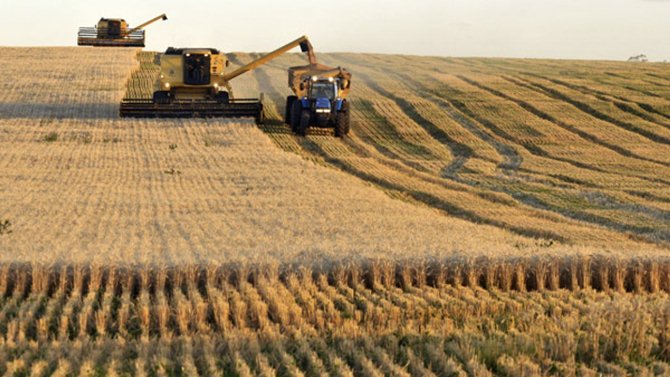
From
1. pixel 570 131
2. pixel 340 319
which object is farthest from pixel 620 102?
pixel 340 319

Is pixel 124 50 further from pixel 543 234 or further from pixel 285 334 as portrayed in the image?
pixel 285 334

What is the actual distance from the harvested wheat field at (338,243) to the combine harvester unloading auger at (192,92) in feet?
3.31

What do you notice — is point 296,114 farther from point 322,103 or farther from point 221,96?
point 221,96

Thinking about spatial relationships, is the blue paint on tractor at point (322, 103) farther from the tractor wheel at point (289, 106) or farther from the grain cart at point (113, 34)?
the grain cart at point (113, 34)

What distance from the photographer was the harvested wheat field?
10.4 m

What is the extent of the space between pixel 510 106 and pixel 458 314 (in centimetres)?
3506

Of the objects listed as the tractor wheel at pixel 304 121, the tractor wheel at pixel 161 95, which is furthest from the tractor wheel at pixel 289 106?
the tractor wheel at pixel 161 95

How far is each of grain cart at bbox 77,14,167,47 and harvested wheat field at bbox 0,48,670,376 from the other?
74.1ft

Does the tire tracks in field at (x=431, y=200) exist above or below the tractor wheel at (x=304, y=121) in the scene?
below

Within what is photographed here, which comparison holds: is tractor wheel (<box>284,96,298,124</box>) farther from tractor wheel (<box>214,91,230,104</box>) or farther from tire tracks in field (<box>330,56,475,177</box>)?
tire tracks in field (<box>330,56,475,177</box>)

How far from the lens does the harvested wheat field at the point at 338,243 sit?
408 inches

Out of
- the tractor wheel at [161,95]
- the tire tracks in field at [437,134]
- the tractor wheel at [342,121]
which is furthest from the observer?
the tractor wheel at [161,95]

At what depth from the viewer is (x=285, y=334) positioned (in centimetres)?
1102

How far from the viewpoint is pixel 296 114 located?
37688 mm
